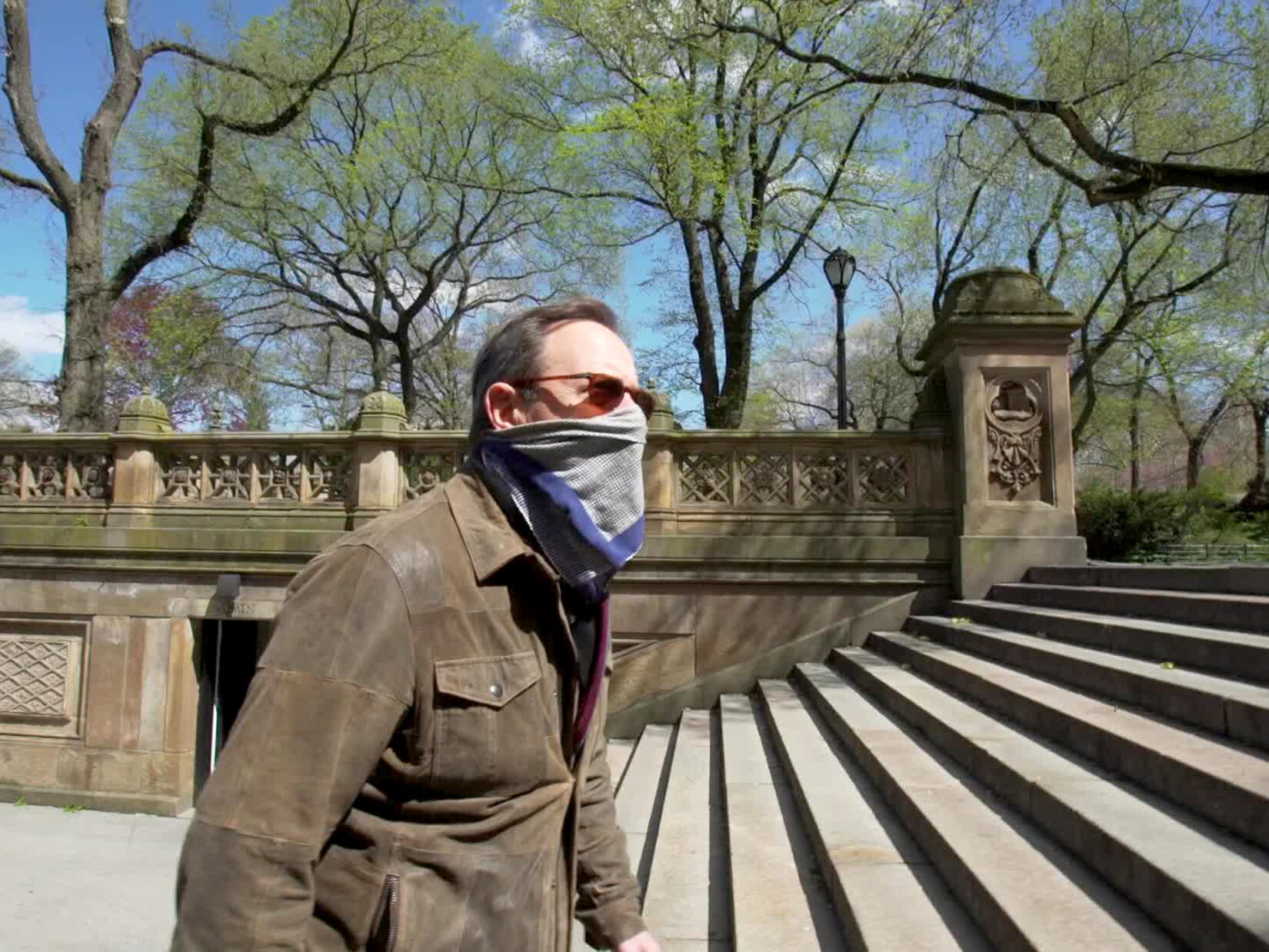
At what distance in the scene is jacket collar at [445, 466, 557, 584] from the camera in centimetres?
135

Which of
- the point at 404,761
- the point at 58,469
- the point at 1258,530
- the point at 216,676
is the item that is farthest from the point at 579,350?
the point at 1258,530

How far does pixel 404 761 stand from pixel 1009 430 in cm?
862

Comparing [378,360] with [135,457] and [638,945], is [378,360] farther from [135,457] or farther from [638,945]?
[638,945]

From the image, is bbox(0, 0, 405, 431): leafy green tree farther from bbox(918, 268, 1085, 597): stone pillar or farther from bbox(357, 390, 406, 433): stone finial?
bbox(918, 268, 1085, 597): stone pillar

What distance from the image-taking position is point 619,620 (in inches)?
350

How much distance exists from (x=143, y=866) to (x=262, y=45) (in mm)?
17602

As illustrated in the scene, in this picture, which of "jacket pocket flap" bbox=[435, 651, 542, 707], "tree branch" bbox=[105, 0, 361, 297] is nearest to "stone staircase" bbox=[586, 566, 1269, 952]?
"jacket pocket flap" bbox=[435, 651, 542, 707]

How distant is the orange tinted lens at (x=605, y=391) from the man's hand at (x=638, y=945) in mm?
1075

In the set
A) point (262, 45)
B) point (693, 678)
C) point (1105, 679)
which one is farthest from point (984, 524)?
point (262, 45)

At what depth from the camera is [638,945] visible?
5.74 ft

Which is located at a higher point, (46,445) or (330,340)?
(330,340)

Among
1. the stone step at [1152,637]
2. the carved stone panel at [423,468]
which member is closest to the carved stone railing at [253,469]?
the carved stone panel at [423,468]

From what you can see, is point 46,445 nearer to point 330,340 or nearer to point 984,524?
point 984,524

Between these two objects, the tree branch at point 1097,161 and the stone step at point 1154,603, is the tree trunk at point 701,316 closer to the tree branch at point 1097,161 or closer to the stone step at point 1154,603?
the tree branch at point 1097,161
